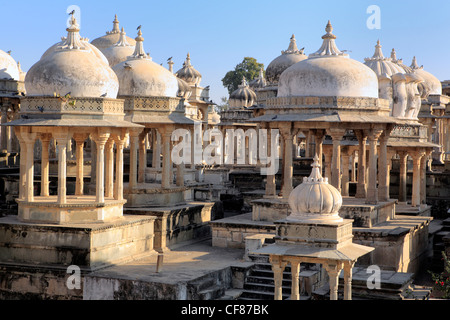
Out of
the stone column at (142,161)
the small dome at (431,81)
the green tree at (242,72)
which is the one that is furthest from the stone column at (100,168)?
the green tree at (242,72)

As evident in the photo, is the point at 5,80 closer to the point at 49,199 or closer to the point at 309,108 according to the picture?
the point at 49,199

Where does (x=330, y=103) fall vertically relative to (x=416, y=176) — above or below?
above

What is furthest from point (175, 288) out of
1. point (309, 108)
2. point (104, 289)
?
point (309, 108)

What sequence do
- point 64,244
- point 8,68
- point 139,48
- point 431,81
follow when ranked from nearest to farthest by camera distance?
point 64,244
point 139,48
point 8,68
point 431,81

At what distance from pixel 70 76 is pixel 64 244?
14.2ft

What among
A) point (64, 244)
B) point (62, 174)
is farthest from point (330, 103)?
point (64, 244)

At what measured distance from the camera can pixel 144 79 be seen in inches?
963

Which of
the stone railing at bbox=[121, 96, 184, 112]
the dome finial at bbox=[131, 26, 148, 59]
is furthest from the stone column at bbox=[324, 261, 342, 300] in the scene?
the dome finial at bbox=[131, 26, 148, 59]

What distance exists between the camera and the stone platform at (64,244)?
61.2ft

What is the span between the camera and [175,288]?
16938 millimetres

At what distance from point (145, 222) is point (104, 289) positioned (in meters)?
3.51

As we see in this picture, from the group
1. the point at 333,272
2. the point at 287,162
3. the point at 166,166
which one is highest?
the point at 287,162

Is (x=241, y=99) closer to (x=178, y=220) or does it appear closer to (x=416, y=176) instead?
(x=416, y=176)

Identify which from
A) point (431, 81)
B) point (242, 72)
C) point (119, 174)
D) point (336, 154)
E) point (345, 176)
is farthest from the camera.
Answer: point (242, 72)
